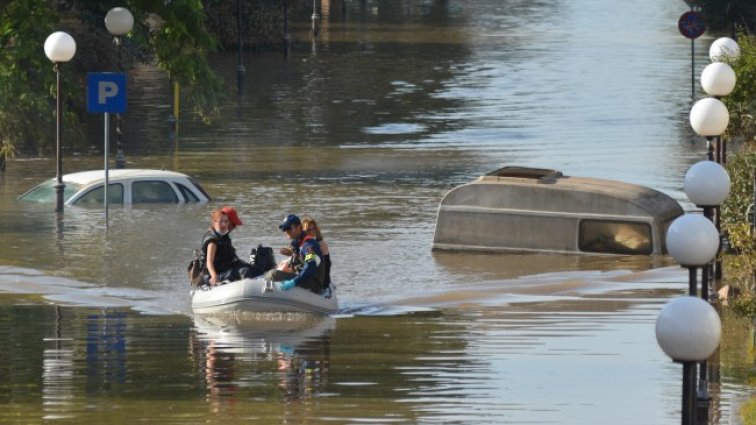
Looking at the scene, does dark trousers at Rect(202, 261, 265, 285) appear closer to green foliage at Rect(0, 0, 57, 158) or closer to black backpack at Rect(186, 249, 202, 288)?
black backpack at Rect(186, 249, 202, 288)

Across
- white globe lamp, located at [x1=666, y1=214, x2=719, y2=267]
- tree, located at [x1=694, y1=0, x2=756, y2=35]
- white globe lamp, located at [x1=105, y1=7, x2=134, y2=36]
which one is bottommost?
white globe lamp, located at [x1=666, y1=214, x2=719, y2=267]

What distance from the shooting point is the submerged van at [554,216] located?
2605 centimetres

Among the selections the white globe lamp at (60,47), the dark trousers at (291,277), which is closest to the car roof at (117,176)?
the white globe lamp at (60,47)

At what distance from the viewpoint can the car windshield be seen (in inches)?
1209

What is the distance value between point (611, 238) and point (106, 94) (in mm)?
8555

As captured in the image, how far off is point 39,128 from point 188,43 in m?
3.33

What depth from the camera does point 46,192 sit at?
31547 mm

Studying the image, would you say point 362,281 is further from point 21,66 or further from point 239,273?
point 21,66

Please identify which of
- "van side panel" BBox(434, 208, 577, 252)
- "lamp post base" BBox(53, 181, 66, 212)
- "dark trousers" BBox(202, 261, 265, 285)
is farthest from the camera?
"lamp post base" BBox(53, 181, 66, 212)

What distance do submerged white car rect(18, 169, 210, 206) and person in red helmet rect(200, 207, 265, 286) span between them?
8947 mm

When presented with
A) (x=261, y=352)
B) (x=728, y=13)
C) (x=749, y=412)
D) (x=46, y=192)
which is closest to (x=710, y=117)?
(x=749, y=412)

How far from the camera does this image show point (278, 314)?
21297 millimetres

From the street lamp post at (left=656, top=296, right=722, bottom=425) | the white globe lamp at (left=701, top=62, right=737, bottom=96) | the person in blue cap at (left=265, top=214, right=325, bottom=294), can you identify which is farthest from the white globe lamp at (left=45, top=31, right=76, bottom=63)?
the street lamp post at (left=656, top=296, right=722, bottom=425)

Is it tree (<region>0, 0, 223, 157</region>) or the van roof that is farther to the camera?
tree (<region>0, 0, 223, 157</region>)
